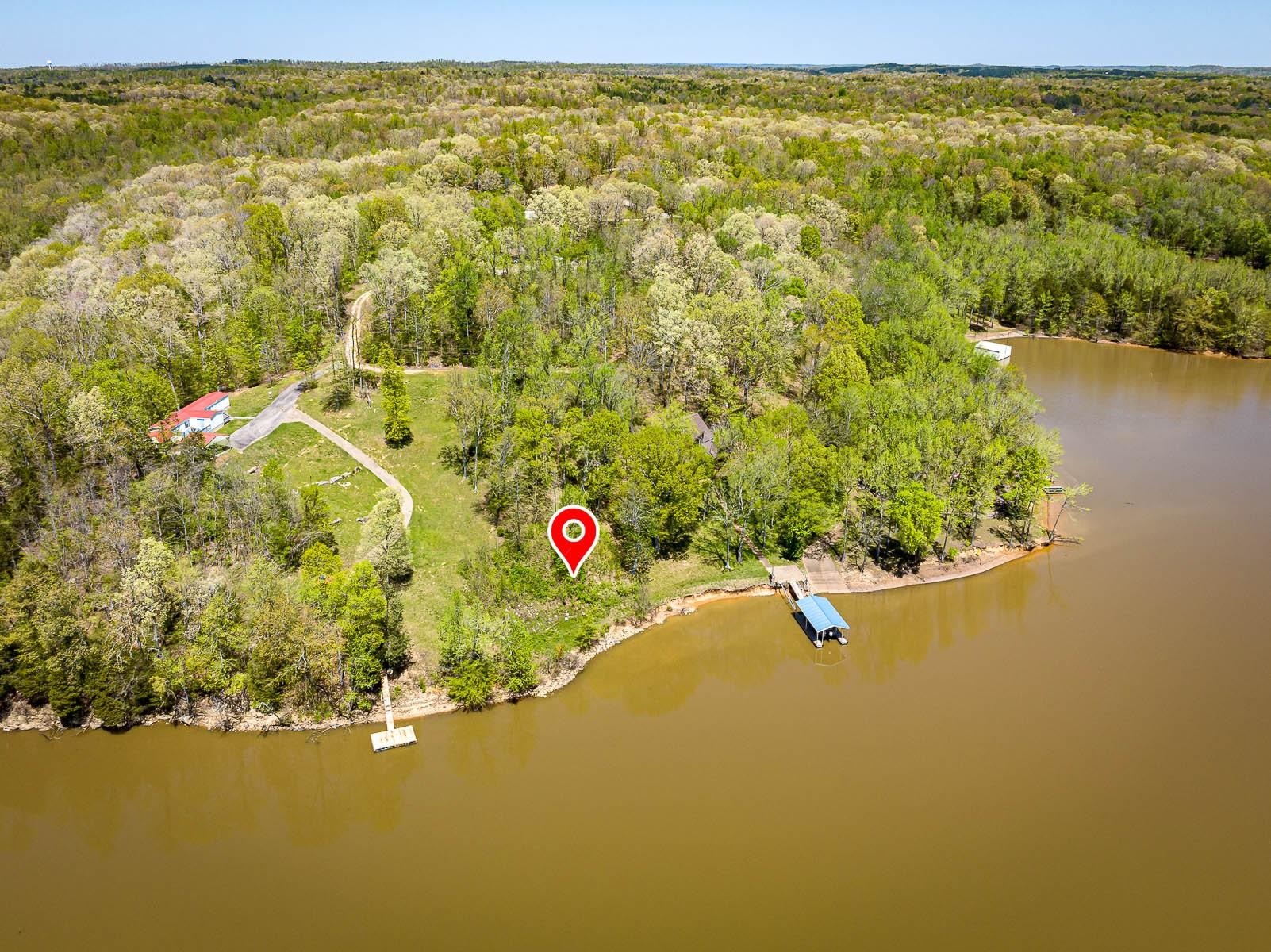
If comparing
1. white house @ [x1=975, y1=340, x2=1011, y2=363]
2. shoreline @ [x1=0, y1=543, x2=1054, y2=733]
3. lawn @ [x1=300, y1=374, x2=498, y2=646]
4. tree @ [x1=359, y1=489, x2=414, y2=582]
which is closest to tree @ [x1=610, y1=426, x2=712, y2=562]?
shoreline @ [x1=0, y1=543, x2=1054, y2=733]

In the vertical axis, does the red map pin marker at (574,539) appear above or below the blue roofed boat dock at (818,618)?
above

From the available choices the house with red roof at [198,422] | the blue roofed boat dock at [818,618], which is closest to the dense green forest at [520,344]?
the house with red roof at [198,422]

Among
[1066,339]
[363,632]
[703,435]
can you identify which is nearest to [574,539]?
[363,632]

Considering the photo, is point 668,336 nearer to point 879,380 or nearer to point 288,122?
point 879,380

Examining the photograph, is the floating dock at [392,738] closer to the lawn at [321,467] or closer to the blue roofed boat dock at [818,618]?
the lawn at [321,467]

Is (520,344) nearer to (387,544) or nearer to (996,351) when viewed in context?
(387,544)

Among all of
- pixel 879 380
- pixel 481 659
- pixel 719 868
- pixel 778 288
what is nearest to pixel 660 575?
pixel 481 659

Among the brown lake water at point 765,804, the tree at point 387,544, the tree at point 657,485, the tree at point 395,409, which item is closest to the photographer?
the brown lake water at point 765,804
